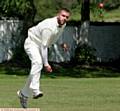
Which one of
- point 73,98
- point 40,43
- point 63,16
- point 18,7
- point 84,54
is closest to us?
point 63,16

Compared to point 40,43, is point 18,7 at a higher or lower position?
lower

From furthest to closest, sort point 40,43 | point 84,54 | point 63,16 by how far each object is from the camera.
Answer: point 84,54 < point 40,43 < point 63,16

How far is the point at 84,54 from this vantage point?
3281cm

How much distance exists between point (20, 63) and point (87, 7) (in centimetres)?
502

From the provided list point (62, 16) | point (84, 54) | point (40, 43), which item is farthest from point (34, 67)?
A: point (84, 54)

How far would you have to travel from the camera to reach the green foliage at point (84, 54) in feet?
108

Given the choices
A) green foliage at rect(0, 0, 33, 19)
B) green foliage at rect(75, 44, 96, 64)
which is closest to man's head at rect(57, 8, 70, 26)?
green foliage at rect(0, 0, 33, 19)

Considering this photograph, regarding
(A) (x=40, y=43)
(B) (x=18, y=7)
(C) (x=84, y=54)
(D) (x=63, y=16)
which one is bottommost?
(C) (x=84, y=54)

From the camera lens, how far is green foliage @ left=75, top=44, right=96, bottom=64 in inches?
1292

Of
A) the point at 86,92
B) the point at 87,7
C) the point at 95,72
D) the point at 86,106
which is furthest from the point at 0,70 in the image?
the point at 86,106

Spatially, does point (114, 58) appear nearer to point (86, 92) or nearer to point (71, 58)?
point (71, 58)

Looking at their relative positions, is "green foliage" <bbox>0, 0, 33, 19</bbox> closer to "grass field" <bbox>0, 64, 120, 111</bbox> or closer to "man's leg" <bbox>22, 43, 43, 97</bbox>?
"grass field" <bbox>0, 64, 120, 111</bbox>

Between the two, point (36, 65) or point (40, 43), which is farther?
point (40, 43)

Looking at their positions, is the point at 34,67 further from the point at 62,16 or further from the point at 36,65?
the point at 62,16
